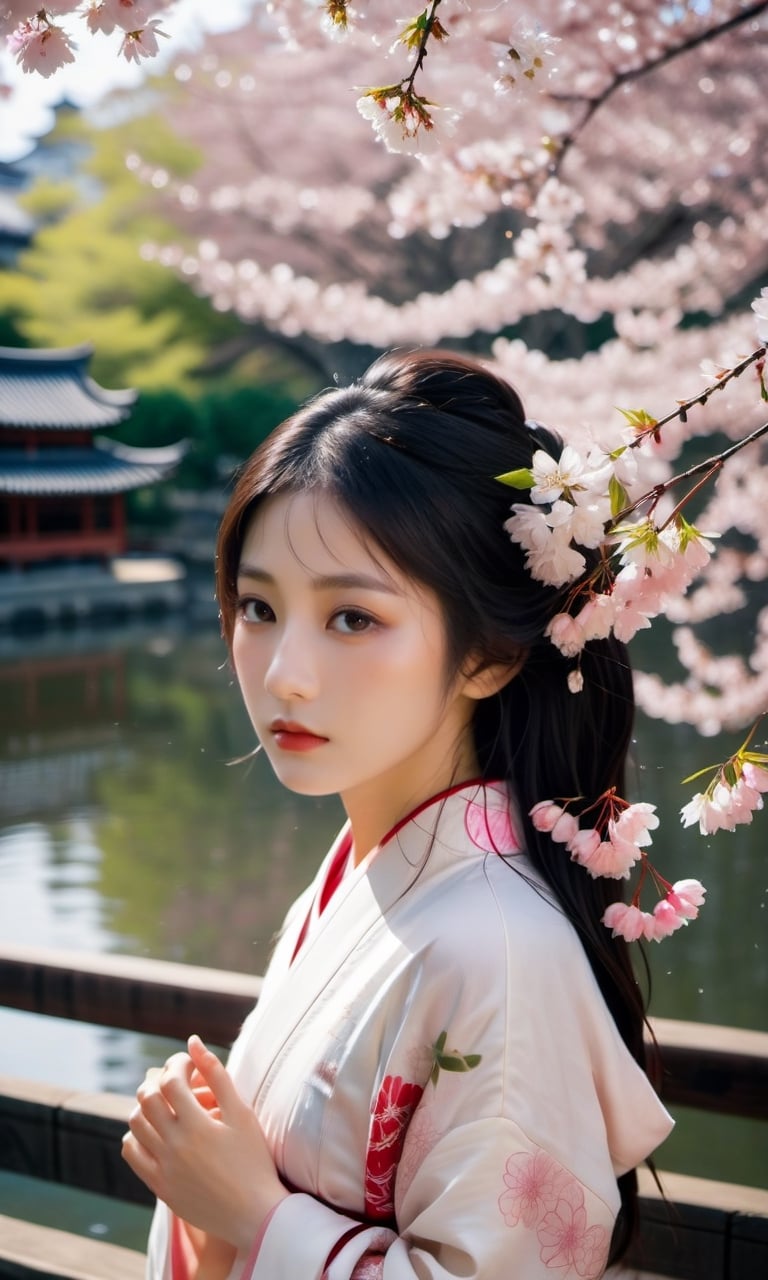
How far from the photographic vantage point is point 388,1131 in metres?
0.99

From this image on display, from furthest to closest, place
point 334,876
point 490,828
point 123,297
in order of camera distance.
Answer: point 123,297 → point 334,876 → point 490,828

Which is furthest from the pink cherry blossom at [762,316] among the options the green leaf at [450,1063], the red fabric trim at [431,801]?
the green leaf at [450,1063]

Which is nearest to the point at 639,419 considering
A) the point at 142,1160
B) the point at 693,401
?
the point at 693,401

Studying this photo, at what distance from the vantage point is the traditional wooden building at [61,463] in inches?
736

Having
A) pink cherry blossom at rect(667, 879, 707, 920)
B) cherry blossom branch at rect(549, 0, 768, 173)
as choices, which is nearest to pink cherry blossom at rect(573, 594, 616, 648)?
pink cherry blossom at rect(667, 879, 707, 920)

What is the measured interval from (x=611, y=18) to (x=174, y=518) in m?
18.5

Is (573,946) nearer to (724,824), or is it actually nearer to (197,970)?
(724,824)

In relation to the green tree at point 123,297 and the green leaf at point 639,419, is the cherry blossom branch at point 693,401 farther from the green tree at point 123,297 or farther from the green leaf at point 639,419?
the green tree at point 123,297

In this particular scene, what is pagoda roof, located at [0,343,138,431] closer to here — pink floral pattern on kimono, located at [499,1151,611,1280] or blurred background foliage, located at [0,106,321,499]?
blurred background foliage, located at [0,106,321,499]

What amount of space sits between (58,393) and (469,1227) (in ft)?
65.3

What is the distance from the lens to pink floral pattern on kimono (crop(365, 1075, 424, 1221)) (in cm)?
99

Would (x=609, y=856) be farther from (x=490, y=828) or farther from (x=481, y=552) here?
(x=481, y=552)

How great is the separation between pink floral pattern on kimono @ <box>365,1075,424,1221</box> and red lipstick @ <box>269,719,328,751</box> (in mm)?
270

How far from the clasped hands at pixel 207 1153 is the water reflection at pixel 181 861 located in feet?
8.32
